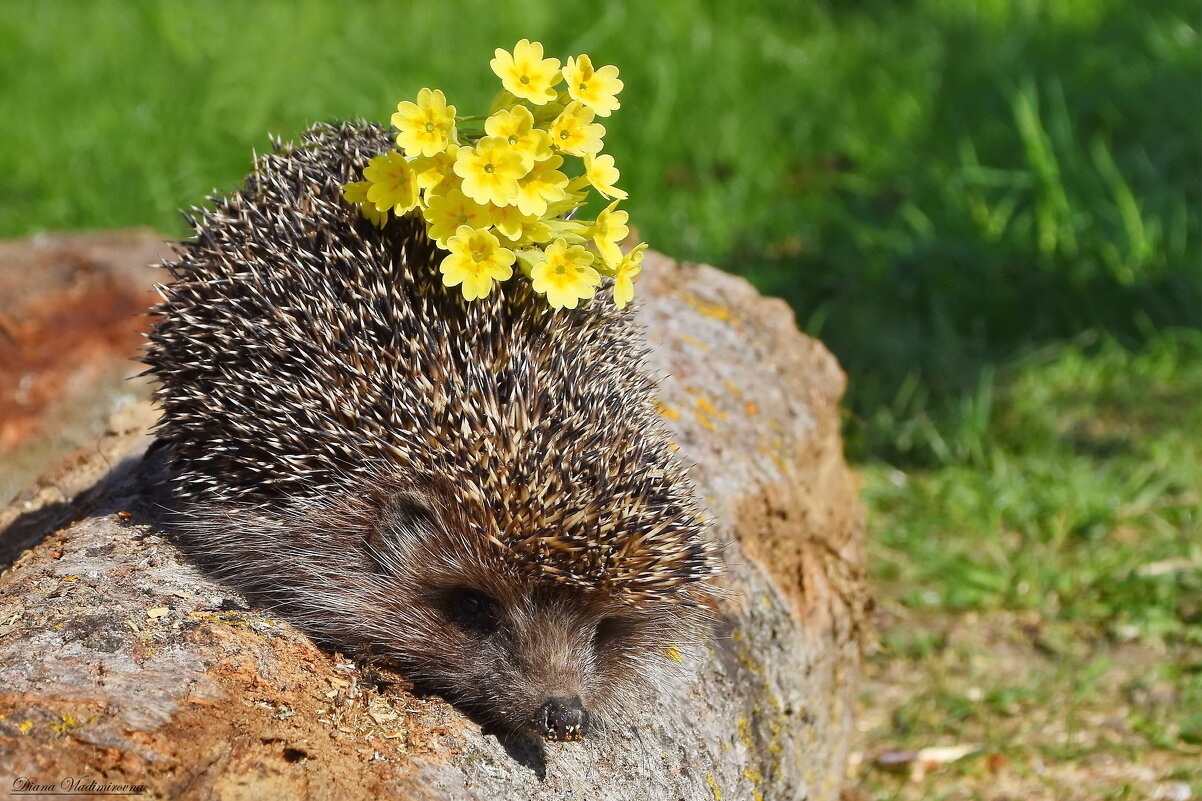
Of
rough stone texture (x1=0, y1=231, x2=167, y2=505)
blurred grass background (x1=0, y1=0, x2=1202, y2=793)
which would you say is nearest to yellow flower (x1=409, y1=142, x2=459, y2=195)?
blurred grass background (x1=0, y1=0, x2=1202, y2=793)

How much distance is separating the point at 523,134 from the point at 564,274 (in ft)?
1.43

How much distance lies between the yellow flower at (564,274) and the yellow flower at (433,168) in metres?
0.38

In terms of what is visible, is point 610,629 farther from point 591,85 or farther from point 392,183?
point 591,85

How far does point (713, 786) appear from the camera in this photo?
391 cm

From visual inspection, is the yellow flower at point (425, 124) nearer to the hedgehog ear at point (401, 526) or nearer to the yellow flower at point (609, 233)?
the yellow flower at point (609, 233)

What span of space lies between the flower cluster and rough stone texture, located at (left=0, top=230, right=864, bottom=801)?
119 cm

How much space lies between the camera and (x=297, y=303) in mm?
4062

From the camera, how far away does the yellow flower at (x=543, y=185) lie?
12.6 ft

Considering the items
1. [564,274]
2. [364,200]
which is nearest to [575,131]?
[564,274]

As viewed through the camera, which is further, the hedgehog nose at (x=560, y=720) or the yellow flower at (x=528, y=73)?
the yellow flower at (x=528, y=73)

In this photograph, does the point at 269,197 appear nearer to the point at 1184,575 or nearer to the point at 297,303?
the point at 297,303

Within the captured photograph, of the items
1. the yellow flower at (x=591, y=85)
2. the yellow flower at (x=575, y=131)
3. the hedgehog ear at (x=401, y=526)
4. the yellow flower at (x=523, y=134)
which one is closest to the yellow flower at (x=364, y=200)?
the yellow flower at (x=523, y=134)

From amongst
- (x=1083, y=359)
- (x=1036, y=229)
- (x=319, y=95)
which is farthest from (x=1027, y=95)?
(x=319, y=95)

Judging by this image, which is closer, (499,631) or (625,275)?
(499,631)
